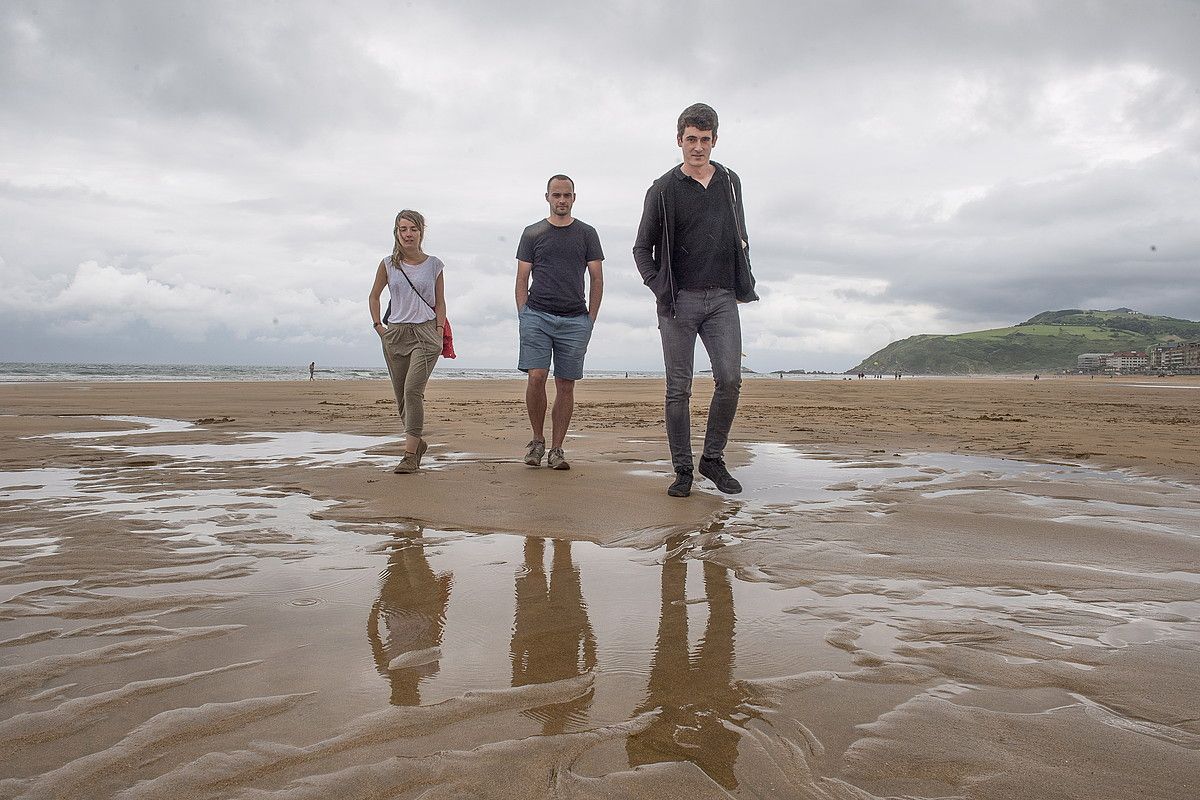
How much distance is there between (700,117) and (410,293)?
8.27 ft

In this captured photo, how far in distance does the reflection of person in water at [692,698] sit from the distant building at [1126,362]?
4120 inches

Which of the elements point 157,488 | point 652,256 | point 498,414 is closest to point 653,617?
point 652,256

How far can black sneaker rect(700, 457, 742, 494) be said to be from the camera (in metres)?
3.85

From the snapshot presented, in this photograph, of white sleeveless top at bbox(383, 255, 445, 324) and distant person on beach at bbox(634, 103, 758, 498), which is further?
white sleeveless top at bbox(383, 255, 445, 324)

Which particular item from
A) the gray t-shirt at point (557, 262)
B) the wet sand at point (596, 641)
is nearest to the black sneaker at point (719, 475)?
the wet sand at point (596, 641)

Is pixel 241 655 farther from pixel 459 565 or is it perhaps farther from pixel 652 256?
pixel 652 256

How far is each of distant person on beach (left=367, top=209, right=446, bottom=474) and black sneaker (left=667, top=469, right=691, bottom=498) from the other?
2193 millimetres

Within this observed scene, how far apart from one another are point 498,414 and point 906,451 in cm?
659

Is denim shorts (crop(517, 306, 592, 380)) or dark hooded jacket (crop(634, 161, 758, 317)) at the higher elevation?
dark hooded jacket (crop(634, 161, 758, 317))

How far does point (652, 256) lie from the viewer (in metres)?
4.30

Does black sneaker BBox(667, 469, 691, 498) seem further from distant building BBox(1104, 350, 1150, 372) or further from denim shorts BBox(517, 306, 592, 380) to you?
distant building BBox(1104, 350, 1150, 372)

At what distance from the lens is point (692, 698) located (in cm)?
139

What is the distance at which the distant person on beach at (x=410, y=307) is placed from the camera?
16.9 ft

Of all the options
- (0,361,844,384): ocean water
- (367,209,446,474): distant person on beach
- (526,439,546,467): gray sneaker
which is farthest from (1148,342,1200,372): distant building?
(367,209,446,474): distant person on beach
